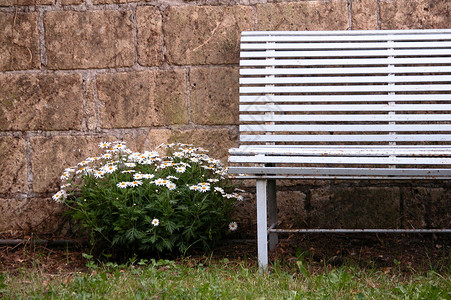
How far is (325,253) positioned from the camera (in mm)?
3189

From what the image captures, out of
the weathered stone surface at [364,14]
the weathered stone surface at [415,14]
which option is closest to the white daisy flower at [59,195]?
the weathered stone surface at [364,14]

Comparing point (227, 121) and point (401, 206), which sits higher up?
point (227, 121)

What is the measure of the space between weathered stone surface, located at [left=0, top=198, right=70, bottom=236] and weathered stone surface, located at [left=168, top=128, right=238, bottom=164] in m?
0.98

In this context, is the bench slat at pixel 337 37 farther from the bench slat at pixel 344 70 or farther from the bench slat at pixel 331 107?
the bench slat at pixel 331 107

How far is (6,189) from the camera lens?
3609 mm

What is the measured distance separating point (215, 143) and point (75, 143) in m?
0.90

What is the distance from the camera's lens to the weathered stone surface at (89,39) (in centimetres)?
356

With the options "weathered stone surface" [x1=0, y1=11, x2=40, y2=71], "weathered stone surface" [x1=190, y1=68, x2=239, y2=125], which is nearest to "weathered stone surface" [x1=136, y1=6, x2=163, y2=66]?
"weathered stone surface" [x1=190, y1=68, x2=239, y2=125]

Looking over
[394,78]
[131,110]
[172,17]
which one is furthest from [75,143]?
[394,78]

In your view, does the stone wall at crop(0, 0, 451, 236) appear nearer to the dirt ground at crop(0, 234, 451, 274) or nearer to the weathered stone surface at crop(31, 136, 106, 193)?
the weathered stone surface at crop(31, 136, 106, 193)

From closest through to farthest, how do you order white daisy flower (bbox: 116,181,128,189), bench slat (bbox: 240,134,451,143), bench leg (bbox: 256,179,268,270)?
bench leg (bbox: 256,179,268,270), white daisy flower (bbox: 116,181,128,189), bench slat (bbox: 240,134,451,143)

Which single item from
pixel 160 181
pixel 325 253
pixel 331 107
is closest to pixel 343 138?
pixel 331 107

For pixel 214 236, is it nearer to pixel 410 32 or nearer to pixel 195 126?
pixel 195 126

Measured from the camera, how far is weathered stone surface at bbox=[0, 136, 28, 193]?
3.59 meters
